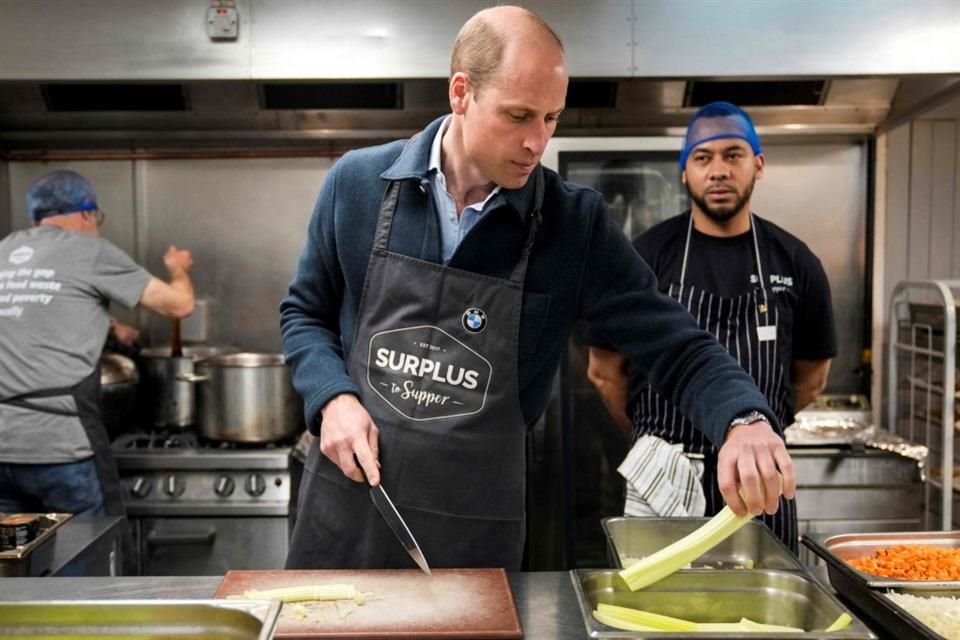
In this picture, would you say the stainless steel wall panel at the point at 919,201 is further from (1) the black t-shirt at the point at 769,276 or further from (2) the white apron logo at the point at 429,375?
(2) the white apron logo at the point at 429,375

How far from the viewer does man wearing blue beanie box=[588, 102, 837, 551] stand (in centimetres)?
245

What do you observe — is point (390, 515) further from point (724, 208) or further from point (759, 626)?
point (724, 208)

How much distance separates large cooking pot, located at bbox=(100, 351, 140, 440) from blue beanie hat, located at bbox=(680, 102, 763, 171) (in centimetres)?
232

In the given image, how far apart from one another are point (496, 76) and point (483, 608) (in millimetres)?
890

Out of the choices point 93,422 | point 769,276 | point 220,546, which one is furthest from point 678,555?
point 93,422

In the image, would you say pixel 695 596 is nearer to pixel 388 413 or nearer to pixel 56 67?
Answer: pixel 388 413

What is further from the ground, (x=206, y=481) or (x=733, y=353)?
(x=733, y=353)

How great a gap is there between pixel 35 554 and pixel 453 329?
108 cm

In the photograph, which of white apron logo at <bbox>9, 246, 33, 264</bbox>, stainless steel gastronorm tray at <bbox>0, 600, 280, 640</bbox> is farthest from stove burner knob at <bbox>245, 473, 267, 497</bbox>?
stainless steel gastronorm tray at <bbox>0, 600, 280, 640</bbox>

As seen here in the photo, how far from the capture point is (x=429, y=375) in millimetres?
1755

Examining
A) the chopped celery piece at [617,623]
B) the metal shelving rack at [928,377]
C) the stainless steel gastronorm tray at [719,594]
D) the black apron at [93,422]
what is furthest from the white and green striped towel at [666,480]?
the black apron at [93,422]

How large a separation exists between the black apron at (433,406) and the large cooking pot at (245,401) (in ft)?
5.16

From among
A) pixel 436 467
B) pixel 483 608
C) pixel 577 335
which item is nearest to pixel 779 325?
pixel 577 335

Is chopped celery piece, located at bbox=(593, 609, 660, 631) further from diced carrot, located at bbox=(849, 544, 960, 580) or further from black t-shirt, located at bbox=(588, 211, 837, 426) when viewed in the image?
black t-shirt, located at bbox=(588, 211, 837, 426)
